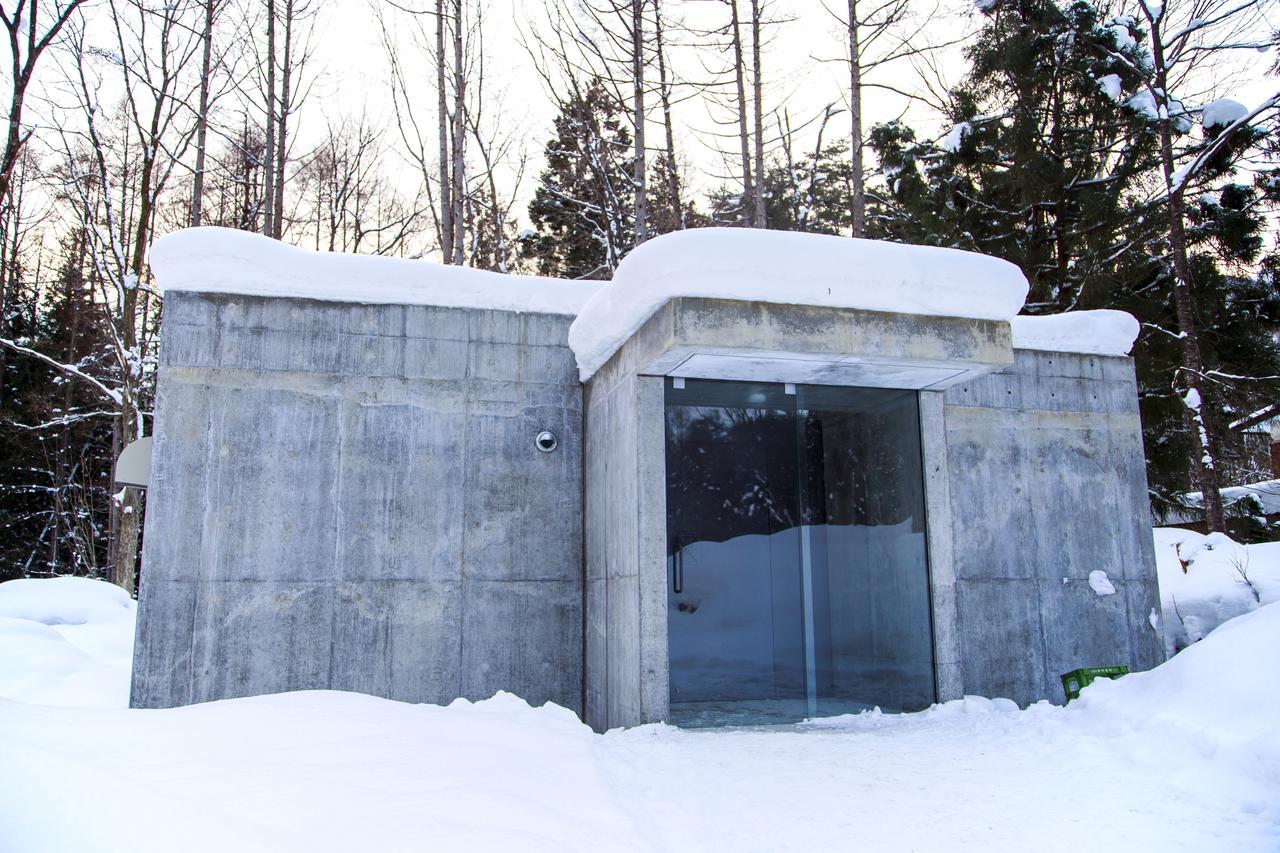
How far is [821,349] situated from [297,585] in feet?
13.4

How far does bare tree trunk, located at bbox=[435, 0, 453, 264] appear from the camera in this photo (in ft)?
52.3

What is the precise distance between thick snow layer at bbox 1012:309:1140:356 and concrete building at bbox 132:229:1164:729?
126 cm

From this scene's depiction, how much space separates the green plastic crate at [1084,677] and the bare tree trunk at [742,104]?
11.8 meters

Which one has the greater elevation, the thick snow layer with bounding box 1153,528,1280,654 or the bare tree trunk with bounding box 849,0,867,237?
the bare tree trunk with bounding box 849,0,867,237

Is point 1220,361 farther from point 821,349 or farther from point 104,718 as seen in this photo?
point 104,718

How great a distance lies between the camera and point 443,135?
16.4 metres

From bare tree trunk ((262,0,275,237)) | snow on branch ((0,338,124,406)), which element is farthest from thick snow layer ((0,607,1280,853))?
bare tree trunk ((262,0,275,237))

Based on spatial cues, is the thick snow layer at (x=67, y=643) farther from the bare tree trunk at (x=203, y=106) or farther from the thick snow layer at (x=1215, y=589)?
the thick snow layer at (x=1215, y=589)

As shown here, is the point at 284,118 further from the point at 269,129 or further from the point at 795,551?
the point at 795,551

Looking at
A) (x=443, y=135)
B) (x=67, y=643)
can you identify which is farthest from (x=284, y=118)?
(x=67, y=643)

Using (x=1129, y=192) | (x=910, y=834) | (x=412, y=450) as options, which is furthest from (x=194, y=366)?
(x=1129, y=192)

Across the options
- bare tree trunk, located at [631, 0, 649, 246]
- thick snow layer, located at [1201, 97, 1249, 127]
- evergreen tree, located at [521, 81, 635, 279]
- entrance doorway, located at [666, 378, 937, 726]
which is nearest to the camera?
entrance doorway, located at [666, 378, 937, 726]

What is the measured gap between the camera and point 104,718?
4164 mm

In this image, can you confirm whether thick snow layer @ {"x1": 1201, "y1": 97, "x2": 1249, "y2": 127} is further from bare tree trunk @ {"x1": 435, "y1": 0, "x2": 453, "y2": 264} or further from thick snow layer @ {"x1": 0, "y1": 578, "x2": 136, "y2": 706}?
thick snow layer @ {"x1": 0, "y1": 578, "x2": 136, "y2": 706}
